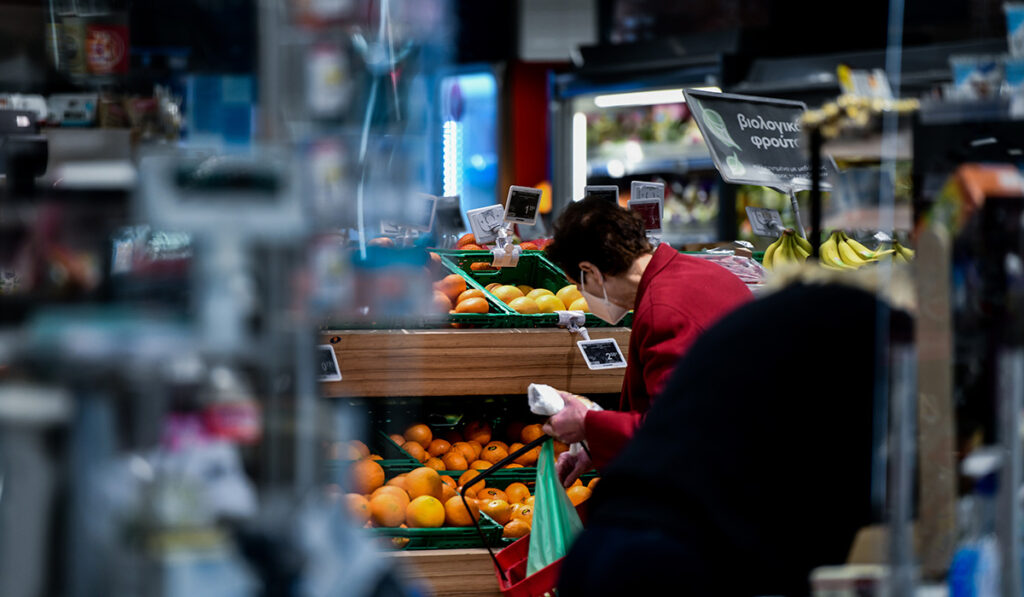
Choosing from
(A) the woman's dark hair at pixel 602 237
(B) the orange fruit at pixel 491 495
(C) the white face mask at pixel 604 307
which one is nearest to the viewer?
(A) the woman's dark hair at pixel 602 237

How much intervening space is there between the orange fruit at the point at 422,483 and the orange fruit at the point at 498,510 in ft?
0.49

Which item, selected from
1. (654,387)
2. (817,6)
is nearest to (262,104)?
(654,387)

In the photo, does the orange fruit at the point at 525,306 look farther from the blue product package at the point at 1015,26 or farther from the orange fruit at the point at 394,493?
the blue product package at the point at 1015,26

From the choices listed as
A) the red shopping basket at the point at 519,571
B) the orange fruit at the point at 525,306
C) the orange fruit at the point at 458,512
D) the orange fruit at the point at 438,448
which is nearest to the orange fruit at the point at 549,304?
the orange fruit at the point at 525,306

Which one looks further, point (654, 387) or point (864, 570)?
point (654, 387)

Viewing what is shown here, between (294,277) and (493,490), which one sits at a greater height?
(294,277)

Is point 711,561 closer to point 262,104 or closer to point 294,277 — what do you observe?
point 294,277

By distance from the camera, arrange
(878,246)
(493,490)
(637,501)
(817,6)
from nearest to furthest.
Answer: (637,501) < (493,490) < (878,246) < (817,6)

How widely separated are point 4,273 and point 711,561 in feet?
3.27

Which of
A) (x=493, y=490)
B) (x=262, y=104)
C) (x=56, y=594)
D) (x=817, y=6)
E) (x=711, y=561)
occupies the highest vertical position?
(x=817, y=6)

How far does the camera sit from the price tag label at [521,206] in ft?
12.8

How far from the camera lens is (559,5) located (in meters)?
9.30

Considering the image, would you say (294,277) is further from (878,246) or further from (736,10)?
(736,10)

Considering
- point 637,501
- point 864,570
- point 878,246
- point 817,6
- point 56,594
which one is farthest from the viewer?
point 817,6
